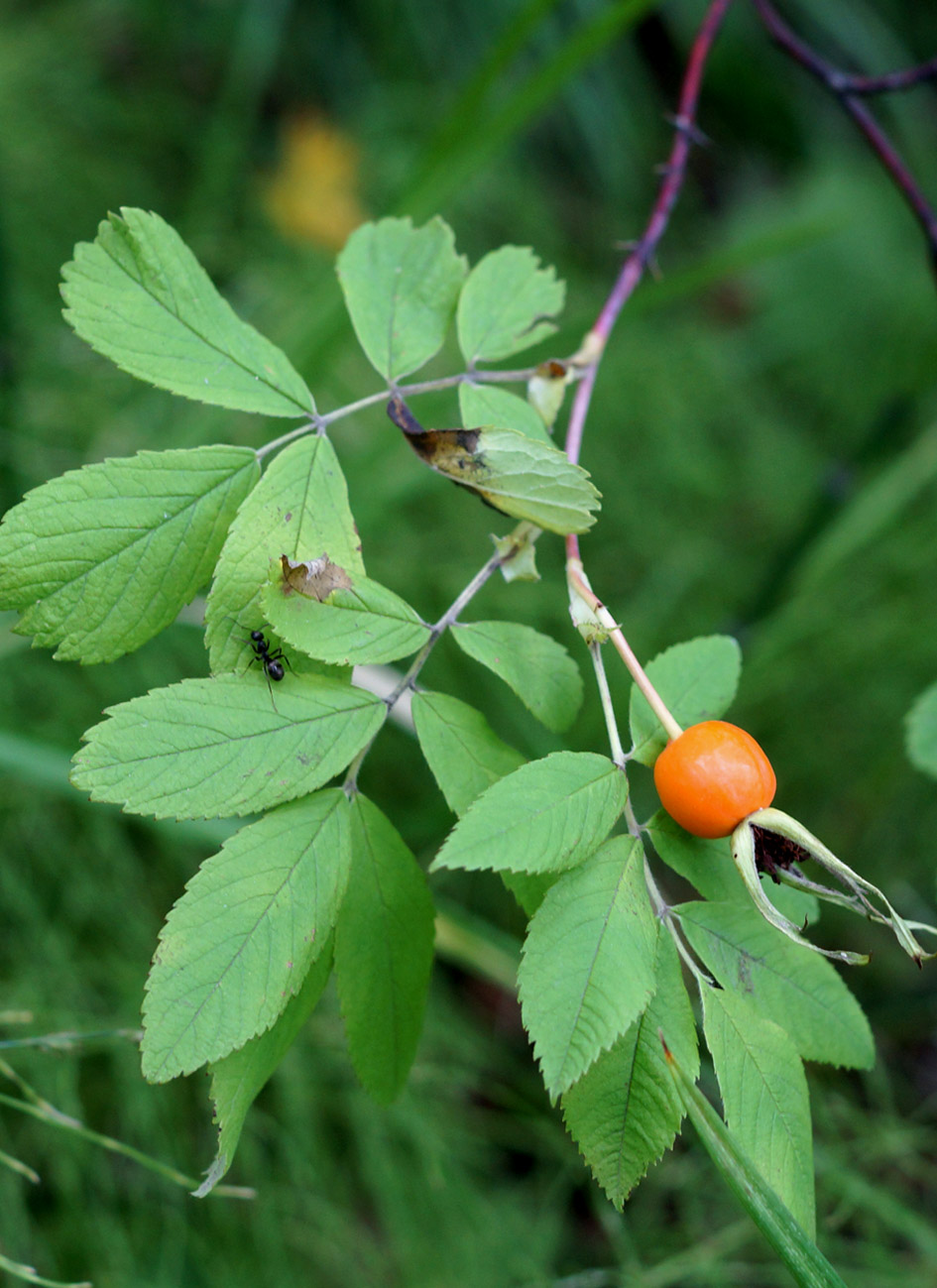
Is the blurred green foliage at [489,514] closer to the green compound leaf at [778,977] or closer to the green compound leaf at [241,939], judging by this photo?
the green compound leaf at [241,939]

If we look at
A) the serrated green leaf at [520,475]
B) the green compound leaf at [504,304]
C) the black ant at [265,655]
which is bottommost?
the black ant at [265,655]

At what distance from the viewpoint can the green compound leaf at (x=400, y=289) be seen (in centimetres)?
84

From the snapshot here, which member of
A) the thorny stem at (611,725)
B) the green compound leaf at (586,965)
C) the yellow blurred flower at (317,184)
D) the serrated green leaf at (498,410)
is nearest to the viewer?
the green compound leaf at (586,965)

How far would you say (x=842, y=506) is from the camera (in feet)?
5.75

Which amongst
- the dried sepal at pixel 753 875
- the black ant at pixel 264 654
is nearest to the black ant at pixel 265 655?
the black ant at pixel 264 654

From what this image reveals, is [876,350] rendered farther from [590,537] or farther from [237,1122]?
[237,1122]

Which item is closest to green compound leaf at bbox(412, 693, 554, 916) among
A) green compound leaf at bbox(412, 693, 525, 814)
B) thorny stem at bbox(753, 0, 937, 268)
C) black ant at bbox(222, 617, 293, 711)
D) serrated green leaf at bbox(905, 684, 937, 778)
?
green compound leaf at bbox(412, 693, 525, 814)

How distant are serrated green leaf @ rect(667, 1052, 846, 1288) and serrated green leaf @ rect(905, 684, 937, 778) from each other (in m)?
0.53

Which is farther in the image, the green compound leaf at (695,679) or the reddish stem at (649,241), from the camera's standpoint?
the reddish stem at (649,241)

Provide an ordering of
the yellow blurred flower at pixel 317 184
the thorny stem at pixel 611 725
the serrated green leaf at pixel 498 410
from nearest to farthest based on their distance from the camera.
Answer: the thorny stem at pixel 611 725 → the serrated green leaf at pixel 498 410 → the yellow blurred flower at pixel 317 184

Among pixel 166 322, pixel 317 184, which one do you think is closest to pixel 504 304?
pixel 166 322

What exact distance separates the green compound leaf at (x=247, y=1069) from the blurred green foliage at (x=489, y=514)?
56 cm

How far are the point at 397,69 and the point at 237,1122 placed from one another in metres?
3.01

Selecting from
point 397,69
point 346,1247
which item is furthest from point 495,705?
point 397,69
